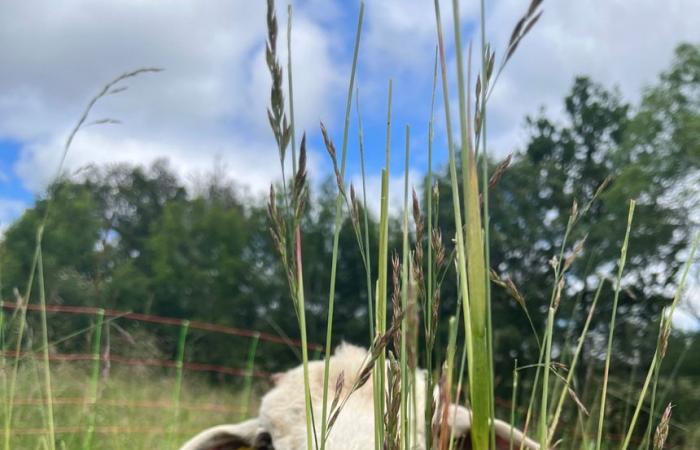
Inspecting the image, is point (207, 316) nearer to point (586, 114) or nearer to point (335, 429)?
point (586, 114)

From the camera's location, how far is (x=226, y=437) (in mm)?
→ 3674

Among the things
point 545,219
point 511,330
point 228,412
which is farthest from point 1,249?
point 545,219

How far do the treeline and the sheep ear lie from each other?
9027 millimetres

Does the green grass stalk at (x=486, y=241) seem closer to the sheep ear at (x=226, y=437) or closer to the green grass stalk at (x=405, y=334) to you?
the green grass stalk at (x=405, y=334)

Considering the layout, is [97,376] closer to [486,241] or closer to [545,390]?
[545,390]

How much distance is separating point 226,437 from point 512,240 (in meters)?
25.5

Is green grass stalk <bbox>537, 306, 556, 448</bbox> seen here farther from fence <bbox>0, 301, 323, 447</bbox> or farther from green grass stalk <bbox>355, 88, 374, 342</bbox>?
fence <bbox>0, 301, 323, 447</bbox>

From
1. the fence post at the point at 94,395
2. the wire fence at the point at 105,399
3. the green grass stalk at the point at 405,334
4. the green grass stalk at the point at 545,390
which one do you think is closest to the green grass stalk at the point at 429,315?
the green grass stalk at the point at 405,334

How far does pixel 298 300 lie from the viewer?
1007 mm

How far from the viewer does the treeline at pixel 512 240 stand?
23781 mm

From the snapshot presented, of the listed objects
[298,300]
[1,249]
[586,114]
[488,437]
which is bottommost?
[488,437]

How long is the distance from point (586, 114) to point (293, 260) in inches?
1276

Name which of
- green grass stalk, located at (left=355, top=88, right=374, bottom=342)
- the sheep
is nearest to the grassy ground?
the sheep

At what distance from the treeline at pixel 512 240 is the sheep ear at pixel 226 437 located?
903cm
